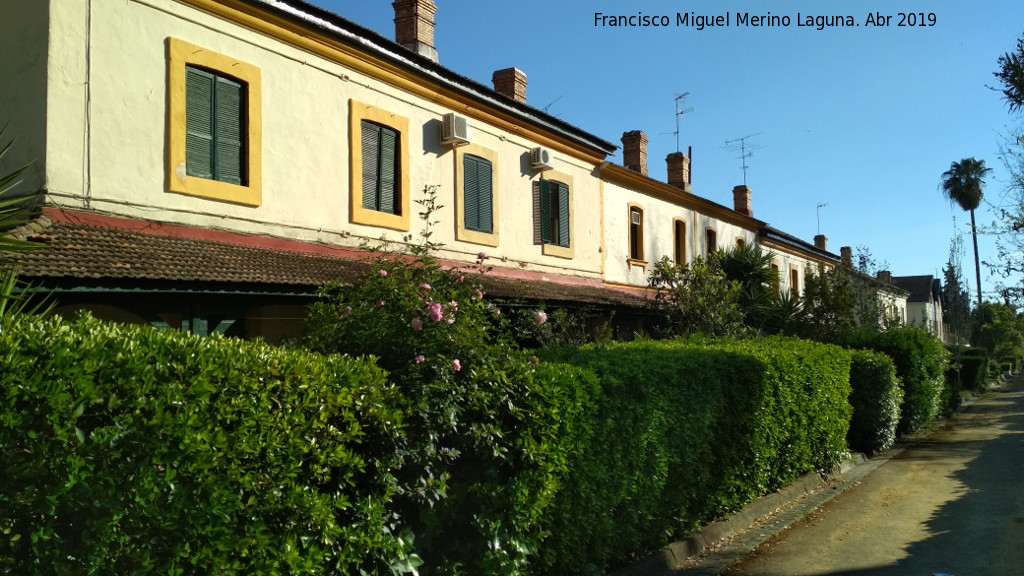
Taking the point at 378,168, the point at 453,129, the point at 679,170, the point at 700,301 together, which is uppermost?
the point at 679,170

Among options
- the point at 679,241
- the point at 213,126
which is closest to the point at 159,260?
the point at 213,126

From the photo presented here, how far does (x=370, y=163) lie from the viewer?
536 inches

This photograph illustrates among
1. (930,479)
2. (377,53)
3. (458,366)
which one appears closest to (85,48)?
(377,53)

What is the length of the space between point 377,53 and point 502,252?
491 centimetres

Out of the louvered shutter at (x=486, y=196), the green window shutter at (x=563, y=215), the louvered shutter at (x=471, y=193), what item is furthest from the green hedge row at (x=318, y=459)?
the green window shutter at (x=563, y=215)

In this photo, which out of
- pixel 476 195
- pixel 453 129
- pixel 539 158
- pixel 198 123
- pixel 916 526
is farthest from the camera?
pixel 539 158

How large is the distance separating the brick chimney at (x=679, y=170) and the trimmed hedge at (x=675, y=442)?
15926 millimetres

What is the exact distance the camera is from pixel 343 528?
413 centimetres

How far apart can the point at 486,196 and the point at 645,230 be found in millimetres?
7631

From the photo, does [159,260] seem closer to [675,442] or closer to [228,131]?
[228,131]

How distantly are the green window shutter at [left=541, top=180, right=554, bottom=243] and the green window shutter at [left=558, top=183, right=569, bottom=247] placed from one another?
32 centimetres

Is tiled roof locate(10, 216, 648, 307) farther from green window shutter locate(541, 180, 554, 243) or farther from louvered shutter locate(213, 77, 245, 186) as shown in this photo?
green window shutter locate(541, 180, 554, 243)

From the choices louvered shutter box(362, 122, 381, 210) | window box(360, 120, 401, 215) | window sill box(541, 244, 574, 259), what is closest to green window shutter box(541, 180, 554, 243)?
window sill box(541, 244, 574, 259)

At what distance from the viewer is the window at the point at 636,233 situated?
2212 centimetres
